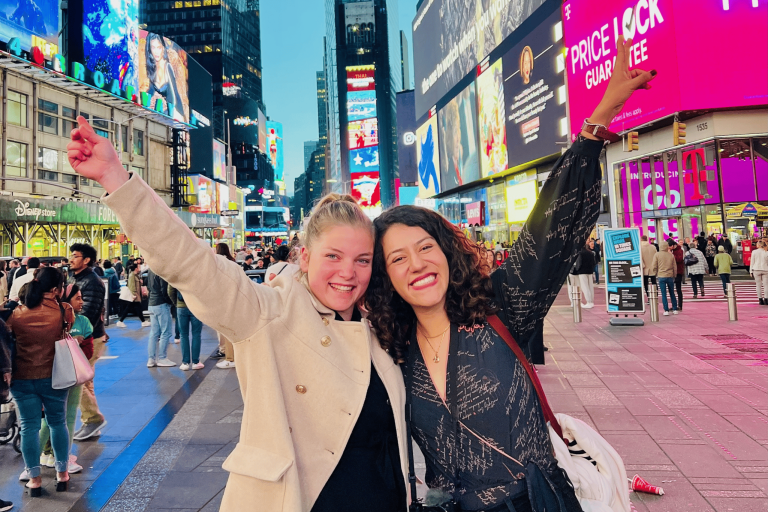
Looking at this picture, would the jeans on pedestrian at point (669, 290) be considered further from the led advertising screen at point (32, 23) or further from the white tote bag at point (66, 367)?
the led advertising screen at point (32, 23)

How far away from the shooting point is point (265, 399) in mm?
1794

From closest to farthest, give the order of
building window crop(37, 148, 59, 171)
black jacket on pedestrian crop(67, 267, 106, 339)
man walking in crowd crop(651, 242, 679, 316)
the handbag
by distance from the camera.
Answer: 1. the handbag
2. black jacket on pedestrian crop(67, 267, 106, 339)
3. man walking in crowd crop(651, 242, 679, 316)
4. building window crop(37, 148, 59, 171)

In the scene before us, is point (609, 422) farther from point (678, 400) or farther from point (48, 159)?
point (48, 159)

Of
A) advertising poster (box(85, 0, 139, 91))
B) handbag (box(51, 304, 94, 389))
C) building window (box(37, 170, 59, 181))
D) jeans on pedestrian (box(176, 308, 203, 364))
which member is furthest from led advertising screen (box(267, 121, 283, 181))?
handbag (box(51, 304, 94, 389))

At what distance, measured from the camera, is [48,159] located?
111ft

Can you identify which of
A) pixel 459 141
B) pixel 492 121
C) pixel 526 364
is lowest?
pixel 526 364

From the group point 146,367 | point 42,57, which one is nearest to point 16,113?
point 42,57

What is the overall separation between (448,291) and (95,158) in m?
1.34

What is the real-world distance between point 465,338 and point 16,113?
38757 millimetres

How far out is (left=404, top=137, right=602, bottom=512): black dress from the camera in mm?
1783

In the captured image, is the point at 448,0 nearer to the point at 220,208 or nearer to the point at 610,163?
the point at 610,163

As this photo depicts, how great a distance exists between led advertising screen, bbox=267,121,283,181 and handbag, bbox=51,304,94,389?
13541 cm

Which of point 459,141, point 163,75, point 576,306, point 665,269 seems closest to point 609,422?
point 576,306

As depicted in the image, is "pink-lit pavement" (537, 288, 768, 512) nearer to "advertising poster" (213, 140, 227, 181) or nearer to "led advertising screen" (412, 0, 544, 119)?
"led advertising screen" (412, 0, 544, 119)
